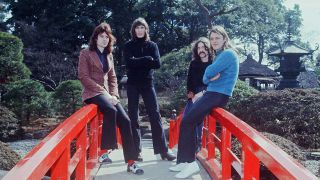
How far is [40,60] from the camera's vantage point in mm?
26141

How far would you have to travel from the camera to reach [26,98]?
19938mm

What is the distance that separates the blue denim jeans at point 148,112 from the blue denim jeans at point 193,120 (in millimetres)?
830

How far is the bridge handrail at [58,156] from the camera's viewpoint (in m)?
1.73

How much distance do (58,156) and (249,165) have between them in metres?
1.27

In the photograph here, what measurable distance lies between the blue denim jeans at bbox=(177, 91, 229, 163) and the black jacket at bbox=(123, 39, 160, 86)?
2.81 feet

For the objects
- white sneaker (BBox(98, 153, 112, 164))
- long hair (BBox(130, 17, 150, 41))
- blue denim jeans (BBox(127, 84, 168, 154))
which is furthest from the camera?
white sneaker (BBox(98, 153, 112, 164))

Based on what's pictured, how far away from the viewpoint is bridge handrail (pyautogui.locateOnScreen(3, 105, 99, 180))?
1732mm

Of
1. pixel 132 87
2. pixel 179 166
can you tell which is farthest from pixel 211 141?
pixel 132 87

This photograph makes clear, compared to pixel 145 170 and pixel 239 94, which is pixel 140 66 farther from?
pixel 239 94

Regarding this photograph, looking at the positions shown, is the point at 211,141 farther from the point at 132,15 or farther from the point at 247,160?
the point at 132,15

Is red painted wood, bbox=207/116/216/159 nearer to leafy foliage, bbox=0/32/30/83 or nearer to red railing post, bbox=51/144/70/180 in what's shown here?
red railing post, bbox=51/144/70/180

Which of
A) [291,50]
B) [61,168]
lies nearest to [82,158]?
[61,168]

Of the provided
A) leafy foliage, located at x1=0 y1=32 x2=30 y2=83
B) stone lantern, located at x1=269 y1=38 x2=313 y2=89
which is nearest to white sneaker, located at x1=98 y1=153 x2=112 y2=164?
leafy foliage, located at x1=0 y1=32 x2=30 y2=83

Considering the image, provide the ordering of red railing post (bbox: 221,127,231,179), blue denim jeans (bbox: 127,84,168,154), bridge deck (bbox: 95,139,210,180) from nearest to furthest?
1. red railing post (bbox: 221,127,231,179)
2. bridge deck (bbox: 95,139,210,180)
3. blue denim jeans (bbox: 127,84,168,154)
